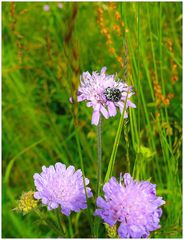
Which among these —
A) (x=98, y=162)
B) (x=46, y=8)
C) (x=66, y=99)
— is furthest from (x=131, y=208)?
(x=46, y=8)

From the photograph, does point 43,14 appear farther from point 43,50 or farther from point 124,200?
point 124,200

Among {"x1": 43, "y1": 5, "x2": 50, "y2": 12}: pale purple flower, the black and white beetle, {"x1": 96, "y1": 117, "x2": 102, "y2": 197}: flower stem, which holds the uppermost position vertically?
{"x1": 43, "y1": 5, "x2": 50, "y2": 12}: pale purple flower

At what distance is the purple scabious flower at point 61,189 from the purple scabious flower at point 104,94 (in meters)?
0.09

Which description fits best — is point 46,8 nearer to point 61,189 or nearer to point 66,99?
point 66,99

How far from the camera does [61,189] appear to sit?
620mm

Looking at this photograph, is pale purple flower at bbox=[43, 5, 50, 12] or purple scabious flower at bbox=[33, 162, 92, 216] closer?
purple scabious flower at bbox=[33, 162, 92, 216]

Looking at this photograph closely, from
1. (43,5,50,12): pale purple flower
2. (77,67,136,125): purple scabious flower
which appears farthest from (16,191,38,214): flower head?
(43,5,50,12): pale purple flower

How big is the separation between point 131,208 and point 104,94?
17 centimetres

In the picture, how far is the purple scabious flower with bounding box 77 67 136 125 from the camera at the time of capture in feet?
2.12

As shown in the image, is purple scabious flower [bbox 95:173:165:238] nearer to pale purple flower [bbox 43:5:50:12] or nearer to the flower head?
the flower head

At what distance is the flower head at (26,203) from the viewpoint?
1.98 ft

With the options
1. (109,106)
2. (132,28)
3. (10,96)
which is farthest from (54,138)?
(109,106)

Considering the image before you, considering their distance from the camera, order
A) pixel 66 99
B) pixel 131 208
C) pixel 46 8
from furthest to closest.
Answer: pixel 46 8 → pixel 66 99 → pixel 131 208

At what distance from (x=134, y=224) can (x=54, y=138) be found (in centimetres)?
81
